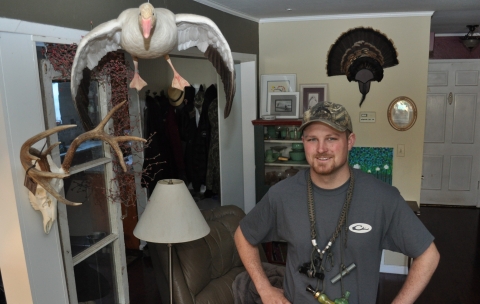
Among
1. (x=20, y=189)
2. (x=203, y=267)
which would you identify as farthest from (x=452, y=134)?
(x=20, y=189)

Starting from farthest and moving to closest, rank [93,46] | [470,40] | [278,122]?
[470,40] < [278,122] < [93,46]

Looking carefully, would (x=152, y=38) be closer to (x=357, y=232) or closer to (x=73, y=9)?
(x=73, y=9)

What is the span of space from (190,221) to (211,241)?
0.58 m

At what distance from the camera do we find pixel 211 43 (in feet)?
4.63

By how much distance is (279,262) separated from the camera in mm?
3695

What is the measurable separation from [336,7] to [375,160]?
4.67ft

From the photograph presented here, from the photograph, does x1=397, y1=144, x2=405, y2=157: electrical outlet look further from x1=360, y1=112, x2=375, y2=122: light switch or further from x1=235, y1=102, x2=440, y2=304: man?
x1=235, y1=102, x2=440, y2=304: man

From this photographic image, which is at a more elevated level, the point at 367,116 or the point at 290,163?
the point at 367,116

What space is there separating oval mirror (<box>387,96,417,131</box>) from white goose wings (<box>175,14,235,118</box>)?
8.51 feet

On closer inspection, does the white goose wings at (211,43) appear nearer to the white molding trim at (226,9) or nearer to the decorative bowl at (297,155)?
the white molding trim at (226,9)

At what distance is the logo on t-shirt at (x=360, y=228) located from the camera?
4.51 feet

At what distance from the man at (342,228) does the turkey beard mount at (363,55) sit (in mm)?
2307

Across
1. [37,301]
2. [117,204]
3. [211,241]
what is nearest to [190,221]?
[117,204]

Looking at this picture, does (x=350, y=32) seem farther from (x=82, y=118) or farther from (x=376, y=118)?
(x=82, y=118)
